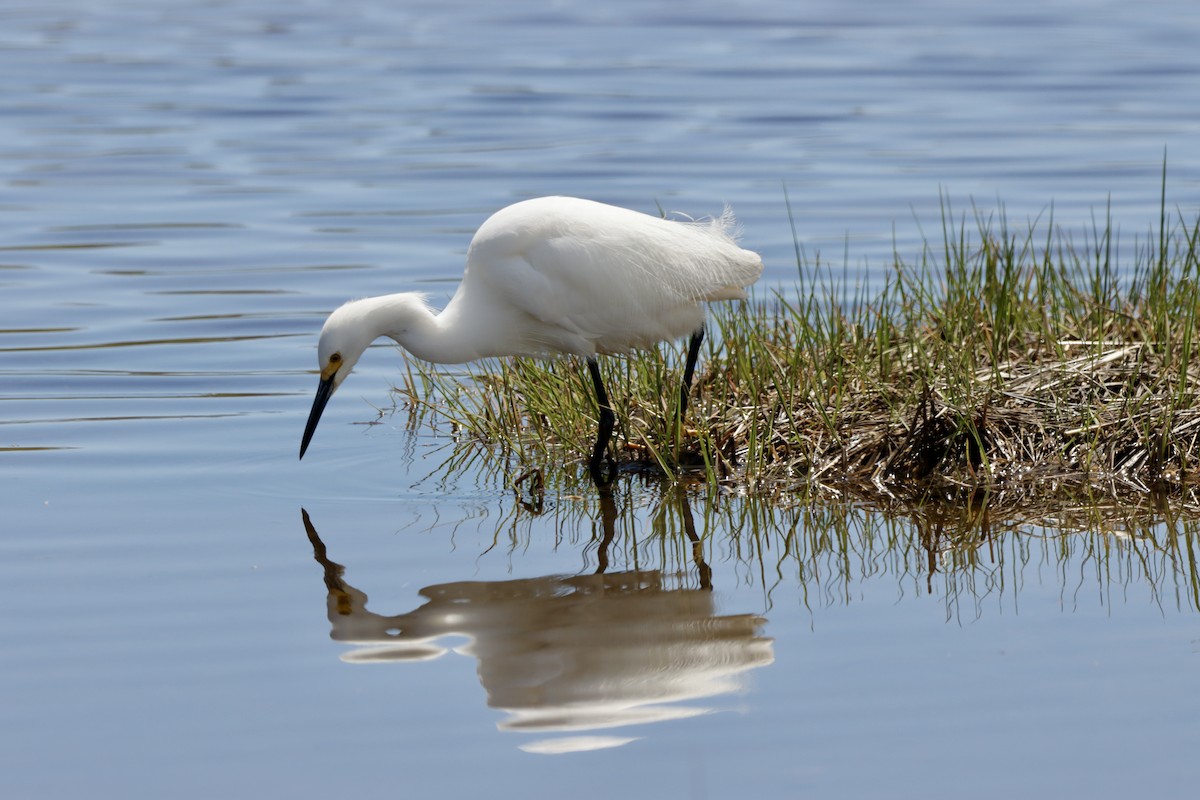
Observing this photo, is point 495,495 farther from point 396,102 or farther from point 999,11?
point 999,11

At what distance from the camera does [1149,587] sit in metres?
4.67

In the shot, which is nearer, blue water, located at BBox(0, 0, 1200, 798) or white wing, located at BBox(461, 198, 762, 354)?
→ blue water, located at BBox(0, 0, 1200, 798)

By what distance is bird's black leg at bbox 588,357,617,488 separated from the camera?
19.4 feet

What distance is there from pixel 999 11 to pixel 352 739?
22268 mm

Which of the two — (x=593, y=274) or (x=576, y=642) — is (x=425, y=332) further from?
(x=576, y=642)

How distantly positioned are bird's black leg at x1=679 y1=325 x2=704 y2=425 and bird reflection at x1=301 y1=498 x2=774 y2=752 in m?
1.01

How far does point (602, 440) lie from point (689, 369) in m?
0.50

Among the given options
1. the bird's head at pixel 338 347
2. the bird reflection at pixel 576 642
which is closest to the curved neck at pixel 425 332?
the bird's head at pixel 338 347

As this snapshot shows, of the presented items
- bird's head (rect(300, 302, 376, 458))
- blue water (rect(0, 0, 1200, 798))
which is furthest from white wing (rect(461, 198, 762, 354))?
blue water (rect(0, 0, 1200, 798))

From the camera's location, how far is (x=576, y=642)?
4.37 metres

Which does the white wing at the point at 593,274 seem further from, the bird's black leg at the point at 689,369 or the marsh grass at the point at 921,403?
the marsh grass at the point at 921,403

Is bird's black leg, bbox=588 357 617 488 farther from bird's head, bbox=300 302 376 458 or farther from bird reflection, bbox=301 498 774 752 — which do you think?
bird reflection, bbox=301 498 774 752

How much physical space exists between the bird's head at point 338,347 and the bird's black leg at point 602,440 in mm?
834

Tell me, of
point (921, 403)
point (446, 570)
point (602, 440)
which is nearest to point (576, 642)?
point (446, 570)
